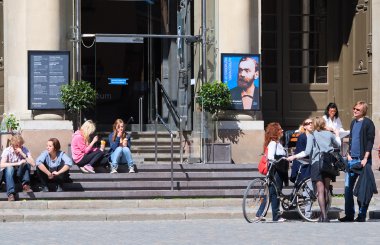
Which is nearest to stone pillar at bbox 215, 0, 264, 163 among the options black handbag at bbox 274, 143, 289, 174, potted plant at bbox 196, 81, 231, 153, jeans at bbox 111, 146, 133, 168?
potted plant at bbox 196, 81, 231, 153

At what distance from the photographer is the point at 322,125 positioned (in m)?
18.2

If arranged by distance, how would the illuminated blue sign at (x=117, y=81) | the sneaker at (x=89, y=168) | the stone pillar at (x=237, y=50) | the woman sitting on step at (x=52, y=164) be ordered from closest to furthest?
the woman sitting on step at (x=52, y=164) → the sneaker at (x=89, y=168) → the stone pillar at (x=237, y=50) → the illuminated blue sign at (x=117, y=81)

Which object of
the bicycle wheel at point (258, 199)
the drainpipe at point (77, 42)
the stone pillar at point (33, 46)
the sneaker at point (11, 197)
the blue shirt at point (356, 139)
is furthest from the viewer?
the drainpipe at point (77, 42)

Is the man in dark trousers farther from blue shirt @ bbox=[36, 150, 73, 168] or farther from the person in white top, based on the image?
blue shirt @ bbox=[36, 150, 73, 168]

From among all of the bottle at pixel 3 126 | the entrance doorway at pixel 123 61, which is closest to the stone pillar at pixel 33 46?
the bottle at pixel 3 126

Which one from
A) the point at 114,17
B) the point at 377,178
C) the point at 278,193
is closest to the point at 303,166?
the point at 278,193

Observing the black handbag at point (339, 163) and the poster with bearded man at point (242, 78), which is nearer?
the black handbag at point (339, 163)

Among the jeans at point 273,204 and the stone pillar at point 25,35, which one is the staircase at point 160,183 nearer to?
the jeans at point 273,204

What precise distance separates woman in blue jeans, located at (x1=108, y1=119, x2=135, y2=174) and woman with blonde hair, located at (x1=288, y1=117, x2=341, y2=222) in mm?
5139

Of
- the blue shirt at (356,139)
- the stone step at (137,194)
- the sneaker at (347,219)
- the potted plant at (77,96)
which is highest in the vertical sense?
the potted plant at (77,96)

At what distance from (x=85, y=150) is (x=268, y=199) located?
5.49 meters

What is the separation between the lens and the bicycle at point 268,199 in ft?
59.7

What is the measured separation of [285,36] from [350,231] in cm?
1295

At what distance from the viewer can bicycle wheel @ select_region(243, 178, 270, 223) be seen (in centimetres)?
1817
